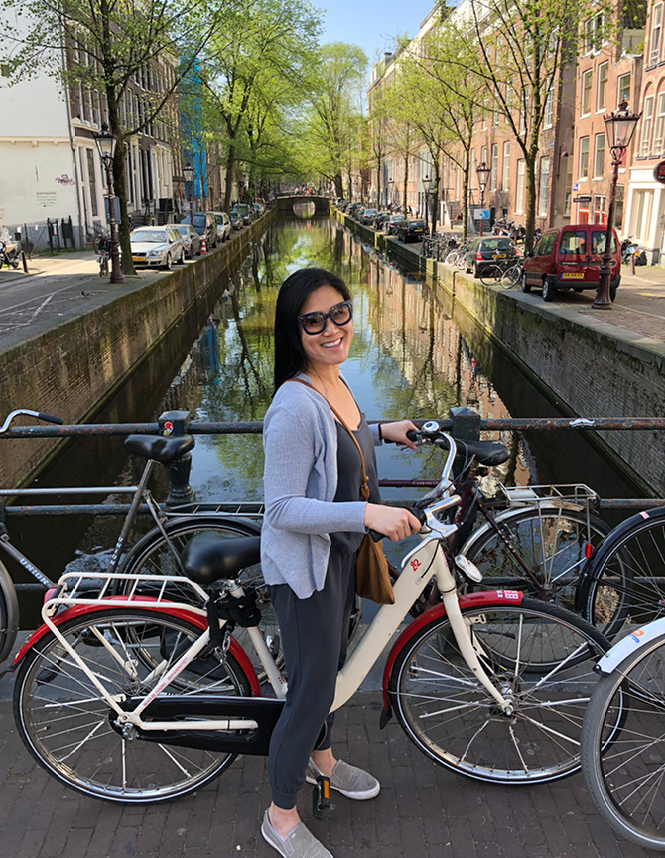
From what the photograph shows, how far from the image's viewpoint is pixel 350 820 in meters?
2.34

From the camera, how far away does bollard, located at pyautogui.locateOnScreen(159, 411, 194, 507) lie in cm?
312

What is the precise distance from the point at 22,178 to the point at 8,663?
95.3 feet

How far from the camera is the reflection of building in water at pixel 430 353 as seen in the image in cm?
1260

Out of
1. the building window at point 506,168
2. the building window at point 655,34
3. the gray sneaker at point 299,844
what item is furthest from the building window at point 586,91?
the gray sneaker at point 299,844

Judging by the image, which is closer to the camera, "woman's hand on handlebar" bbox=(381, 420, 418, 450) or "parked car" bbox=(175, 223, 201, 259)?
"woman's hand on handlebar" bbox=(381, 420, 418, 450)

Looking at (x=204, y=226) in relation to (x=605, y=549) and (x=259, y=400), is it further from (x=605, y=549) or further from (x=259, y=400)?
(x=605, y=549)

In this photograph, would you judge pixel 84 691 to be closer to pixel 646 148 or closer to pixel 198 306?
pixel 198 306

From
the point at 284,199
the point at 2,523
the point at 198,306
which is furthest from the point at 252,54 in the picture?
the point at 284,199

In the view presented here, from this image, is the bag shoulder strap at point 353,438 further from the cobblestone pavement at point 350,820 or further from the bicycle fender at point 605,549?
the bicycle fender at point 605,549

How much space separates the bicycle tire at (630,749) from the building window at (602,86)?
28.9 m

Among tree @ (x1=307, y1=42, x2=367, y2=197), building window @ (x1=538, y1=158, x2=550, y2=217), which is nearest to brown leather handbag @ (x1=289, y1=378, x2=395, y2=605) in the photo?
building window @ (x1=538, y1=158, x2=550, y2=217)

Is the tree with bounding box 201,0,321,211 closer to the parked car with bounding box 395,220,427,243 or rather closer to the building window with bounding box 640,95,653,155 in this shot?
the parked car with bounding box 395,220,427,243

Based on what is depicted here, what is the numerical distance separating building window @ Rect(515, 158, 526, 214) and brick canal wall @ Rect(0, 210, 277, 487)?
73.6 ft

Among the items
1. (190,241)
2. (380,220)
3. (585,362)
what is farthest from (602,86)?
(380,220)
